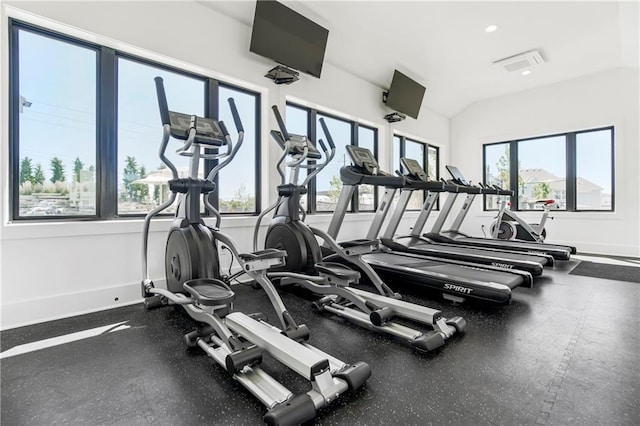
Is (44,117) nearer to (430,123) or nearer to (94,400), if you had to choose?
(94,400)

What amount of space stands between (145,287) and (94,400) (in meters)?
1.21

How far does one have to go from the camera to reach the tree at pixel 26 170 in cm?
254

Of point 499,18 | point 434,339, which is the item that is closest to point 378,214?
point 434,339

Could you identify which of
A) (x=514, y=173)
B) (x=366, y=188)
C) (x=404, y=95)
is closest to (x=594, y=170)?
(x=514, y=173)

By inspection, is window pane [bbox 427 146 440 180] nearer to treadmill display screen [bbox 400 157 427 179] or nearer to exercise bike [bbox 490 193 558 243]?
exercise bike [bbox 490 193 558 243]

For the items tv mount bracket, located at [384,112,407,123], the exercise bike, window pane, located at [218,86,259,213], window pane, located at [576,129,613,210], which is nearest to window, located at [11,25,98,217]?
window pane, located at [218,86,259,213]

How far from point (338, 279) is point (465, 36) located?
4293mm

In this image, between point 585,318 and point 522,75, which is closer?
point 585,318

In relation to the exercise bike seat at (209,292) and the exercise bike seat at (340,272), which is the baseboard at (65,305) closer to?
the exercise bike seat at (209,292)

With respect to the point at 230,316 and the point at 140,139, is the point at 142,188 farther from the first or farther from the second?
the point at 230,316

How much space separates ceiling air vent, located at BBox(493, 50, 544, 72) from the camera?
5082mm

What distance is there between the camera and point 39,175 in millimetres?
2613

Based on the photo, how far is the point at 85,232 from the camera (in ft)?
8.73

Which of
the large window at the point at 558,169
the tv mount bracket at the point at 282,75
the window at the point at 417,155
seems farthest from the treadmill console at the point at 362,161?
the large window at the point at 558,169
